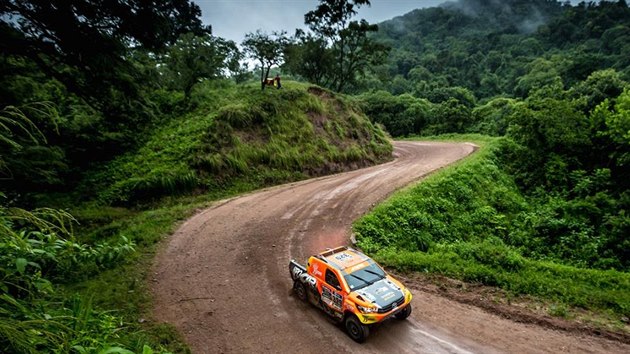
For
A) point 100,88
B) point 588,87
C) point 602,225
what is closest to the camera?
point 100,88

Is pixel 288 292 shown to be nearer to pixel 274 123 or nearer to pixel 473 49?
pixel 274 123

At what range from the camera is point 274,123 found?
24.6 m

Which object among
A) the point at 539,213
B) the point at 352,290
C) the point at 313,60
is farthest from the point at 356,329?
the point at 313,60

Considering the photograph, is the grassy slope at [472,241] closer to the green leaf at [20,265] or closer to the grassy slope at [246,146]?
the grassy slope at [246,146]

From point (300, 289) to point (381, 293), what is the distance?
8.16 feet

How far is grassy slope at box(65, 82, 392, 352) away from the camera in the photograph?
408 inches

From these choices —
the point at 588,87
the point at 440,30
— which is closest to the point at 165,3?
the point at 588,87

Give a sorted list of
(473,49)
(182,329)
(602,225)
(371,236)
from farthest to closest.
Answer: (473,49) < (602,225) < (371,236) < (182,329)

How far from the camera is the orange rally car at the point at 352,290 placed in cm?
793

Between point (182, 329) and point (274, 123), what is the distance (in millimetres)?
17969

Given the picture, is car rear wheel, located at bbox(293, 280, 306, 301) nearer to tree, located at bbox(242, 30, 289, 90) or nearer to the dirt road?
the dirt road

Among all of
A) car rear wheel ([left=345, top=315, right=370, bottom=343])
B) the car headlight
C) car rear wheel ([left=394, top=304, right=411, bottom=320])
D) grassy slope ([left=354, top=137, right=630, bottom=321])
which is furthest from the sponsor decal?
grassy slope ([left=354, top=137, right=630, bottom=321])

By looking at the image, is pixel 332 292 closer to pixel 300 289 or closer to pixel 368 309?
pixel 368 309

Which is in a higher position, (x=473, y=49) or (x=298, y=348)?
(x=473, y=49)
